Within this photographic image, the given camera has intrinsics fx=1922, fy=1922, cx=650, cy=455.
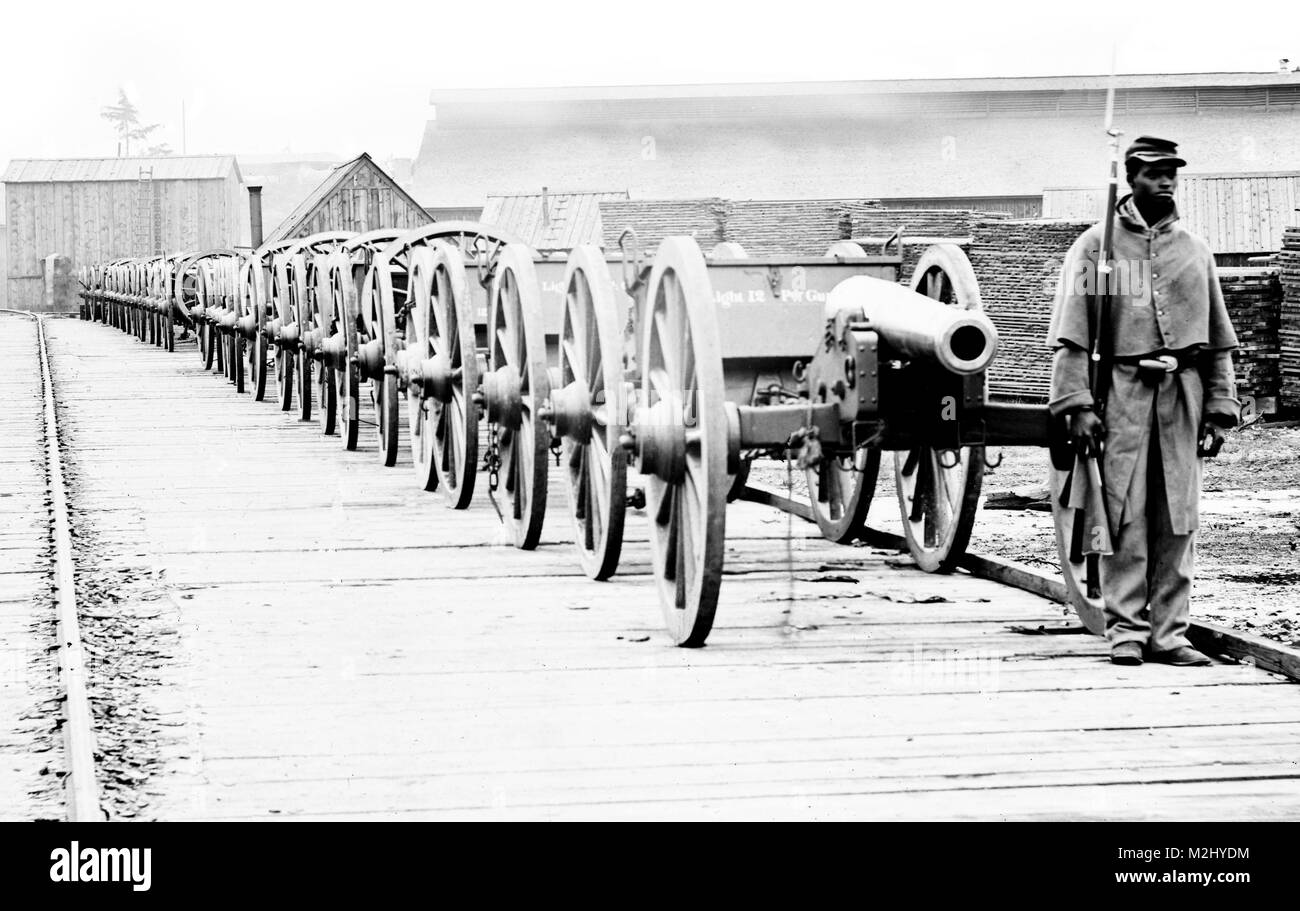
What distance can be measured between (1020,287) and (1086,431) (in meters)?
11.9

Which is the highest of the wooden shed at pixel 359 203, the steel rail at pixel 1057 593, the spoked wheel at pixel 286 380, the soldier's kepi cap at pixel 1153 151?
the wooden shed at pixel 359 203

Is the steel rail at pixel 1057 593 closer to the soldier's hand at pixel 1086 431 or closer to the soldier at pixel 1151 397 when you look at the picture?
the soldier at pixel 1151 397

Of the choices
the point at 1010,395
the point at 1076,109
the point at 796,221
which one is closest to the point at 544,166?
the point at 1076,109

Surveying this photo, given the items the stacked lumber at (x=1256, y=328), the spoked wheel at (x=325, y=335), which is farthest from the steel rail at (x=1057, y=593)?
the stacked lumber at (x=1256, y=328)

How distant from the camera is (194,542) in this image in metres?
8.66

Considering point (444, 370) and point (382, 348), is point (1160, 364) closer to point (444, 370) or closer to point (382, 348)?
point (444, 370)

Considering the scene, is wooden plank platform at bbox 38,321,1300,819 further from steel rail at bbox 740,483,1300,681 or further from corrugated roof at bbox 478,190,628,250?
corrugated roof at bbox 478,190,628,250

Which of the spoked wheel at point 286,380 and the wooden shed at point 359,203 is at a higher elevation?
the wooden shed at point 359,203

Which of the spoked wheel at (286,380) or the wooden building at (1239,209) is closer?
the spoked wheel at (286,380)

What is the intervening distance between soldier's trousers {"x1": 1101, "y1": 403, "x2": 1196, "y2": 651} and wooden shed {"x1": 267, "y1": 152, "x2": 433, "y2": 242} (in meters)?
32.3

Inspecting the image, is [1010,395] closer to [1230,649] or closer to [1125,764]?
[1230,649]

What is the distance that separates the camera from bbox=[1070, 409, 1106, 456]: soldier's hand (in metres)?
5.71

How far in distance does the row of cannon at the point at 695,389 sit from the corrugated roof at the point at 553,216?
15.0 m

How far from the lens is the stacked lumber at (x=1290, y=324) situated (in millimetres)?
15430
